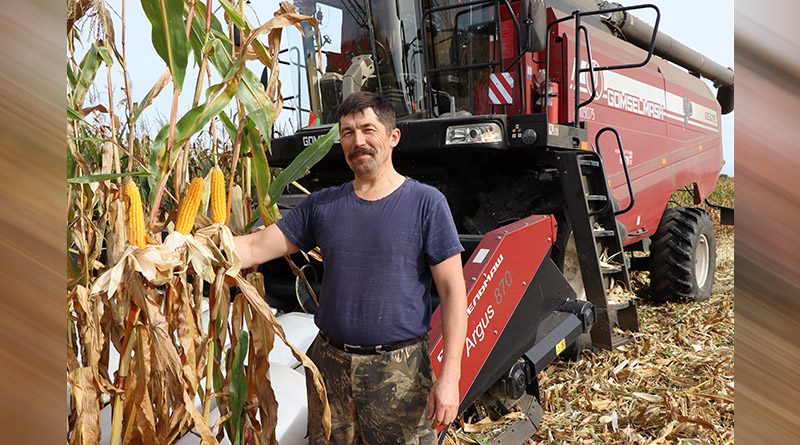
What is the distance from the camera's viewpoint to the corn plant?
4.85 feet

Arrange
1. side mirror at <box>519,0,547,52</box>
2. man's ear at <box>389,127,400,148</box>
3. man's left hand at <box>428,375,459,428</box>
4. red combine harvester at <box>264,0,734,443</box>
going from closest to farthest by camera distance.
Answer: man's left hand at <box>428,375,459,428</box> → man's ear at <box>389,127,400,148</box> → red combine harvester at <box>264,0,734,443</box> → side mirror at <box>519,0,547,52</box>

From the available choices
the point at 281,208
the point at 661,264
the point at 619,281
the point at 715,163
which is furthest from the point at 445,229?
the point at 715,163

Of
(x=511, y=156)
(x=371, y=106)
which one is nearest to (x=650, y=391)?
(x=511, y=156)

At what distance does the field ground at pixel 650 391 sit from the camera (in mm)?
2930

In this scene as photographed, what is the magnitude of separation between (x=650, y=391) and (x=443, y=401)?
2.23 m

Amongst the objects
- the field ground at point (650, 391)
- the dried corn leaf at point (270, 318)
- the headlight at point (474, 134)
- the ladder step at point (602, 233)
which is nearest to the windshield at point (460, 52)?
the headlight at point (474, 134)

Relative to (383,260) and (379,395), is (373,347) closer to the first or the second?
(379,395)

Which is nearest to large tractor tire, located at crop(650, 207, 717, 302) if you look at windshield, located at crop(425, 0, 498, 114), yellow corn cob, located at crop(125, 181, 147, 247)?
windshield, located at crop(425, 0, 498, 114)

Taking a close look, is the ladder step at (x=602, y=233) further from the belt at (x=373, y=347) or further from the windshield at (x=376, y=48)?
the belt at (x=373, y=347)

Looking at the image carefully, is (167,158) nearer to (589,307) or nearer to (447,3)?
(589,307)

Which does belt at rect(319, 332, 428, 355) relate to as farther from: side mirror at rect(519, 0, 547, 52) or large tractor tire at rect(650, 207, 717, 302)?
large tractor tire at rect(650, 207, 717, 302)

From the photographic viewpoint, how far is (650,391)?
3.52 meters

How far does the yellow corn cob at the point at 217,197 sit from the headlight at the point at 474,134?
2160mm

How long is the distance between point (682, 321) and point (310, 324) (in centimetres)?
327
